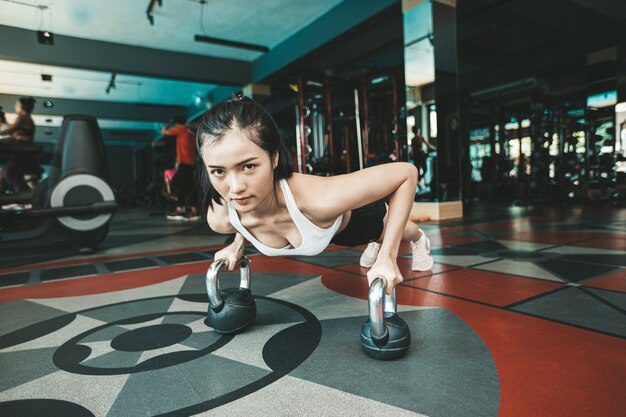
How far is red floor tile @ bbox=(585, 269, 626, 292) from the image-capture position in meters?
1.53

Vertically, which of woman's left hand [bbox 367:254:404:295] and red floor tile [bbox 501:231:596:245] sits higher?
woman's left hand [bbox 367:254:404:295]

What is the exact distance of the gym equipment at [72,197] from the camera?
2.90m

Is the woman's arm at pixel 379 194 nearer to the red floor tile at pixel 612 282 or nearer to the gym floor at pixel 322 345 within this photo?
the gym floor at pixel 322 345

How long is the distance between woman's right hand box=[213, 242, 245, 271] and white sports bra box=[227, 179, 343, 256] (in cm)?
9

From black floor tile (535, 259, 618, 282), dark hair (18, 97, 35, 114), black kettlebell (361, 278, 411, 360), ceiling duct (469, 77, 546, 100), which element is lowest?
black floor tile (535, 259, 618, 282)

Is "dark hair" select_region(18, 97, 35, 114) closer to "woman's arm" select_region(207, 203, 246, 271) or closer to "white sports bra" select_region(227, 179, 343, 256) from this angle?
"woman's arm" select_region(207, 203, 246, 271)

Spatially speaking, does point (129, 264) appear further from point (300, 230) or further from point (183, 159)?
point (183, 159)

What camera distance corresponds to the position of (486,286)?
1.62m

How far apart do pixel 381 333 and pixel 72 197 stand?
2934 mm

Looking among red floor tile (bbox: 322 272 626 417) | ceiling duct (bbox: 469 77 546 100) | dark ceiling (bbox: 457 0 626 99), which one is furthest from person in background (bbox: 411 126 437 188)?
ceiling duct (bbox: 469 77 546 100)

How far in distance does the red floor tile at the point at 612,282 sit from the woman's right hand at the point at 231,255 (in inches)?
56.7

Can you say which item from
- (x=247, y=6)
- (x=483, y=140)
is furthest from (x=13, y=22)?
(x=483, y=140)

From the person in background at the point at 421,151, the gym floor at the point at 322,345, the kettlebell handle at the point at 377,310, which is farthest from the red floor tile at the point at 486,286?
the person in background at the point at 421,151

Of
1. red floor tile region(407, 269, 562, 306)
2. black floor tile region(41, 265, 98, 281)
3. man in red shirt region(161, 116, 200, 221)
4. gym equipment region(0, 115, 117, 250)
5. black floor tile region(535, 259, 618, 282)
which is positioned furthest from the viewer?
man in red shirt region(161, 116, 200, 221)
